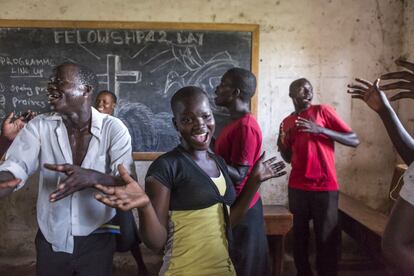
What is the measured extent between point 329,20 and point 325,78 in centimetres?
55

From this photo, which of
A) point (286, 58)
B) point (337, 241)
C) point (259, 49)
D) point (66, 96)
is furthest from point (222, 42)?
point (66, 96)

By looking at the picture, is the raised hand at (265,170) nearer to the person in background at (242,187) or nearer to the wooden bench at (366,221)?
the person in background at (242,187)

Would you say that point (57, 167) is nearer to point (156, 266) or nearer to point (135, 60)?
point (135, 60)

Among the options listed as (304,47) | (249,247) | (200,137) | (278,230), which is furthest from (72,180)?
(304,47)

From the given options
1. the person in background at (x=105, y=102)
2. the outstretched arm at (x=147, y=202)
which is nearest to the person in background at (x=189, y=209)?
the outstretched arm at (x=147, y=202)

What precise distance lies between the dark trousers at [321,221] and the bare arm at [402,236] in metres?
1.83

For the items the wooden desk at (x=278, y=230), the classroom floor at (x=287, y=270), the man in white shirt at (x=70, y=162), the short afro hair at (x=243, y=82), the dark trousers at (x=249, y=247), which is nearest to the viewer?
the man in white shirt at (x=70, y=162)

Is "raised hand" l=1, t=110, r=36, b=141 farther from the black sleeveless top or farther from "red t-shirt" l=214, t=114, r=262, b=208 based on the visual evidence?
"red t-shirt" l=214, t=114, r=262, b=208

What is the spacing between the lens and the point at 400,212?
2.96ft

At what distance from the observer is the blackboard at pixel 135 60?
350 cm

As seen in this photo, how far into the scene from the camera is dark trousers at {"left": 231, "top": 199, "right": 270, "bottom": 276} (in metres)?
1.96

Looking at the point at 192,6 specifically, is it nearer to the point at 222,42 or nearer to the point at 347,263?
the point at 222,42

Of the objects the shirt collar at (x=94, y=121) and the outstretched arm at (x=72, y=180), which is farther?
the shirt collar at (x=94, y=121)

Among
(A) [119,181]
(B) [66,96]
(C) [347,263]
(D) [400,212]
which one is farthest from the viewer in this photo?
(C) [347,263]
